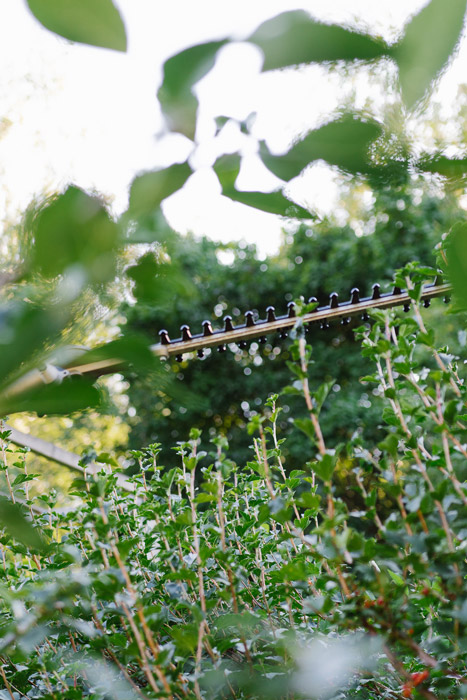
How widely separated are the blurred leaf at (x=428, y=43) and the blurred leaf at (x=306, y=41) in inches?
0.7

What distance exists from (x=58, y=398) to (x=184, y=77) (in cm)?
19

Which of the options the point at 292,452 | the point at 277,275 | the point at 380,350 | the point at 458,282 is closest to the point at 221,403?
the point at 292,452

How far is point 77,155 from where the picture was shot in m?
→ 0.37

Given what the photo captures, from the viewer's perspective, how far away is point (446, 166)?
32 centimetres

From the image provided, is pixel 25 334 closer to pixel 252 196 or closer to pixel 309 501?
pixel 252 196

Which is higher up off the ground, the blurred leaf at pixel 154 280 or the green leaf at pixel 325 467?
the blurred leaf at pixel 154 280

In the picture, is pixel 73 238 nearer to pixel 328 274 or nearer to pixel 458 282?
pixel 458 282

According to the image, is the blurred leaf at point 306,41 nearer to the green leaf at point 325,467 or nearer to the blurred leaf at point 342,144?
the blurred leaf at point 342,144

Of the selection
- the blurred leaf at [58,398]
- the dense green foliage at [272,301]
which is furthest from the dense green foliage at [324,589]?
the dense green foliage at [272,301]

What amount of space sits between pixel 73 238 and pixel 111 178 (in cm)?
8

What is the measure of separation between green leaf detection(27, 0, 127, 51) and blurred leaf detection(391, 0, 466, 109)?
0.14 meters

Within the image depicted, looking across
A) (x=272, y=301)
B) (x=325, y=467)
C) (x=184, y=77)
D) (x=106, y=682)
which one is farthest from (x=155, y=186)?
(x=272, y=301)

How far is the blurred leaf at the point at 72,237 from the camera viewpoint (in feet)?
0.84

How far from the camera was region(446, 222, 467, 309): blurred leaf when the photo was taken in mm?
301
